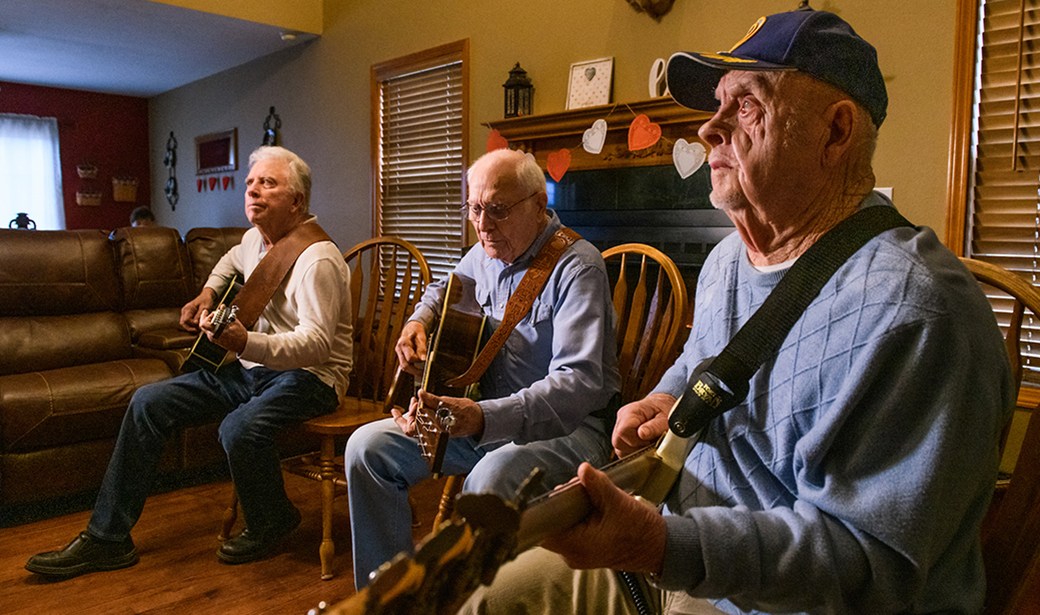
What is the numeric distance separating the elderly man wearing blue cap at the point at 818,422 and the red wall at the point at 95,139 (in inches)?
336

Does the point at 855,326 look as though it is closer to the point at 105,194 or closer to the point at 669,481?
the point at 669,481

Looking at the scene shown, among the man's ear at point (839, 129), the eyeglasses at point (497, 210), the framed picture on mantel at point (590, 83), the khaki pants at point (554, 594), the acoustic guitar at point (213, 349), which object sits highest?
the framed picture on mantel at point (590, 83)

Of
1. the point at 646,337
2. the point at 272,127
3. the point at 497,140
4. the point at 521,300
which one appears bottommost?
the point at 646,337

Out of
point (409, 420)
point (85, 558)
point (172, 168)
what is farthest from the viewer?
point (172, 168)

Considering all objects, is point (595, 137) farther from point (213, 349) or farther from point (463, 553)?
point (463, 553)

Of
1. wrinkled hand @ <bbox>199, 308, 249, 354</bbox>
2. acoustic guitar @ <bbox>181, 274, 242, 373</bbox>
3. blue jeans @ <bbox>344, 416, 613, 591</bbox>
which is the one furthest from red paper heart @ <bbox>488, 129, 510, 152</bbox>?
blue jeans @ <bbox>344, 416, 613, 591</bbox>

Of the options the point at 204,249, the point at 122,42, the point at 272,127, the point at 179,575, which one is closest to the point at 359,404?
the point at 179,575

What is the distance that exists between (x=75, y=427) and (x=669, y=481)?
97.3 inches

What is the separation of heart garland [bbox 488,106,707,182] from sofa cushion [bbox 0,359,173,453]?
207 cm

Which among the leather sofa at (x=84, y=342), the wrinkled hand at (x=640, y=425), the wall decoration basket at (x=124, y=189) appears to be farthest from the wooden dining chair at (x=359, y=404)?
the wall decoration basket at (x=124, y=189)

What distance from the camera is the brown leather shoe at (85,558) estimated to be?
6.79ft

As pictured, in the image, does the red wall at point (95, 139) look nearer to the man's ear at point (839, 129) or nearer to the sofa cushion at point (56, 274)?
the sofa cushion at point (56, 274)

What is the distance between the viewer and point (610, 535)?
701 millimetres

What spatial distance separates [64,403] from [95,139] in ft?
21.7
